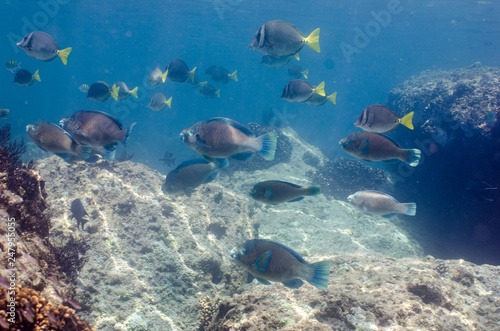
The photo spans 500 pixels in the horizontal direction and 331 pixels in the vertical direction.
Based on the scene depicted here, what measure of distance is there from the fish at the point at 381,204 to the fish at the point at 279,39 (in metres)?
2.66

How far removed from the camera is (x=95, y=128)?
3.21 m

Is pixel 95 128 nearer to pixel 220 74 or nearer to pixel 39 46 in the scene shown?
pixel 39 46

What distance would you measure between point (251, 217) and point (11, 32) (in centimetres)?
8769

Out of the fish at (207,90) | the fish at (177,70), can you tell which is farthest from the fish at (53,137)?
the fish at (207,90)

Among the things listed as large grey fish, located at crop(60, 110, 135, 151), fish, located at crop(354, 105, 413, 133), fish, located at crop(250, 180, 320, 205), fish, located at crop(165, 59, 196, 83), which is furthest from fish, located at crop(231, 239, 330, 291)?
fish, located at crop(165, 59, 196, 83)

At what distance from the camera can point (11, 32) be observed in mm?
61375

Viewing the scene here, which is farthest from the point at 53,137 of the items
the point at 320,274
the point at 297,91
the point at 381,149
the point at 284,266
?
the point at 381,149

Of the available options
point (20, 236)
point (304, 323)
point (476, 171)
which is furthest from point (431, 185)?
point (20, 236)

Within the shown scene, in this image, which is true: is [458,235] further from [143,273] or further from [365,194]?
[143,273]

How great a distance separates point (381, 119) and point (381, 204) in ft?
5.61

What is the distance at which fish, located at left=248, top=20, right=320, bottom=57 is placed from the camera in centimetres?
401

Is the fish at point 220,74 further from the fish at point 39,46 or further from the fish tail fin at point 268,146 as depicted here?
the fish tail fin at point 268,146

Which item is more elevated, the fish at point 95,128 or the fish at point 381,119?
the fish at point 381,119

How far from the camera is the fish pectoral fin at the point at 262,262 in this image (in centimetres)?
263
